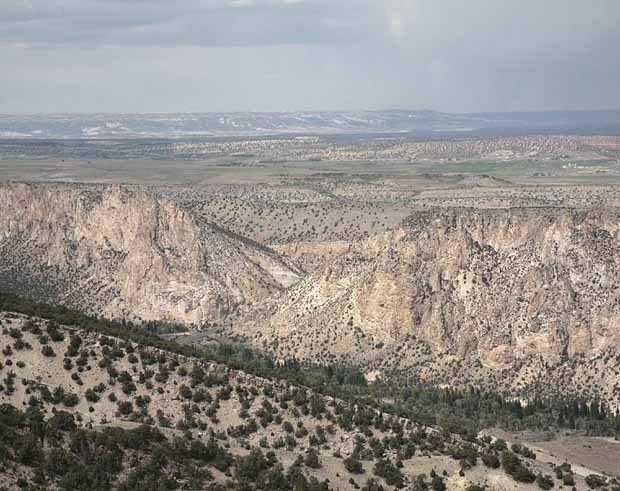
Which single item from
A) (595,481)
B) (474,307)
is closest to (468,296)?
(474,307)

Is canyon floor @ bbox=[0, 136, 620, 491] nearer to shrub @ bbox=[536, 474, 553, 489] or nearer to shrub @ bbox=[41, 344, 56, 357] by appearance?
shrub @ bbox=[41, 344, 56, 357]

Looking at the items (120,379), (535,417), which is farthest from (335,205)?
(120,379)

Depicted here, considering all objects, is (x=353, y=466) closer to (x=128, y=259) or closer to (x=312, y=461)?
(x=312, y=461)

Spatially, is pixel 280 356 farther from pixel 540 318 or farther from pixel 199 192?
pixel 199 192

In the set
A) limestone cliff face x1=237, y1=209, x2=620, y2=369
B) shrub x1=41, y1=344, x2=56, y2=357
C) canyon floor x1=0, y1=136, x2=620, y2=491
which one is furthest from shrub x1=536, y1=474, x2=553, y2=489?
limestone cliff face x1=237, y1=209, x2=620, y2=369

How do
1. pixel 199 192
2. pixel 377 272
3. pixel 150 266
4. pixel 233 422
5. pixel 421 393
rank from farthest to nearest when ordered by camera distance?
pixel 199 192
pixel 150 266
pixel 377 272
pixel 421 393
pixel 233 422

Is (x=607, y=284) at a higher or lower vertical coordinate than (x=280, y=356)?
higher
